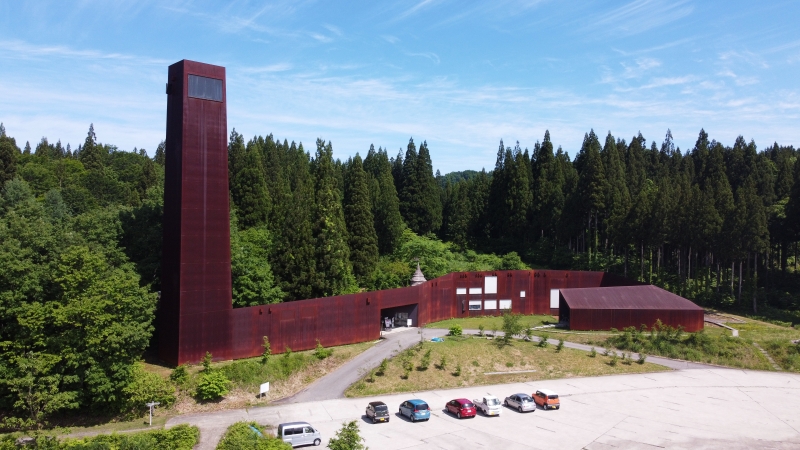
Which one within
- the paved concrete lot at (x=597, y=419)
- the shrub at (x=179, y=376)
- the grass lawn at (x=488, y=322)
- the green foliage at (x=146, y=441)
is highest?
the shrub at (x=179, y=376)

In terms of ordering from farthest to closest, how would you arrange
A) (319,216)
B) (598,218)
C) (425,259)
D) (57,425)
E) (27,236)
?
(598,218), (425,259), (319,216), (27,236), (57,425)

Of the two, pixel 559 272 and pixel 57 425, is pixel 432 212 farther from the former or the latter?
pixel 57 425

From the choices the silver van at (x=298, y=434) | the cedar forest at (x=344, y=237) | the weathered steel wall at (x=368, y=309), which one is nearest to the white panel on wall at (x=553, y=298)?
the weathered steel wall at (x=368, y=309)

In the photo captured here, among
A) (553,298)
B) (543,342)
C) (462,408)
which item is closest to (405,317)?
(543,342)

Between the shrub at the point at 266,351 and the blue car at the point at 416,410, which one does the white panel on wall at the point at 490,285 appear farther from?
the blue car at the point at 416,410

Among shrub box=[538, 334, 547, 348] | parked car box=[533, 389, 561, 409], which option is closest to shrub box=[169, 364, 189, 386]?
parked car box=[533, 389, 561, 409]

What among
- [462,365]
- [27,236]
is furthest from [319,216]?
[27,236]
